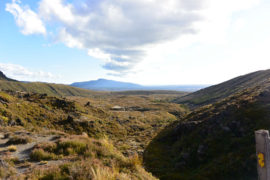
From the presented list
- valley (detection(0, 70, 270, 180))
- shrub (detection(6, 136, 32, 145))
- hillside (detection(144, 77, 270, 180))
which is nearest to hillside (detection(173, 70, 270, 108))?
hillside (detection(144, 77, 270, 180))

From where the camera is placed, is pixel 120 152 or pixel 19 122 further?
pixel 19 122

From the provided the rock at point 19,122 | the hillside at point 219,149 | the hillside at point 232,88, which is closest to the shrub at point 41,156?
the hillside at point 219,149

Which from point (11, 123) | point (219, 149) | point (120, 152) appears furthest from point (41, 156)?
point (11, 123)

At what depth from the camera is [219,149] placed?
53.8 ft

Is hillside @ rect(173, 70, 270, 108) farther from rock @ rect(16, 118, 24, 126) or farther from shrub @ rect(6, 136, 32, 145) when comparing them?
shrub @ rect(6, 136, 32, 145)

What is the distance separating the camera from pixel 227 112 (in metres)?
21.7

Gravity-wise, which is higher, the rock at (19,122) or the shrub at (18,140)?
the shrub at (18,140)

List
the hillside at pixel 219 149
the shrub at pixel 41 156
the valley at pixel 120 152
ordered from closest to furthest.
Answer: the valley at pixel 120 152 → the shrub at pixel 41 156 → the hillside at pixel 219 149

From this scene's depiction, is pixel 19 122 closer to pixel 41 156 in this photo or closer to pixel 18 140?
pixel 18 140

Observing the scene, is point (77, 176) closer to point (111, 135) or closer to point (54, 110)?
point (111, 135)

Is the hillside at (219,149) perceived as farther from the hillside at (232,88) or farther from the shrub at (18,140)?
the hillside at (232,88)

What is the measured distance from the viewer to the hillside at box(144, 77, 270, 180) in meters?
13.5

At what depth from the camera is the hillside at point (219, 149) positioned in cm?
1350

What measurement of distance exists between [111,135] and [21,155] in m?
24.4
